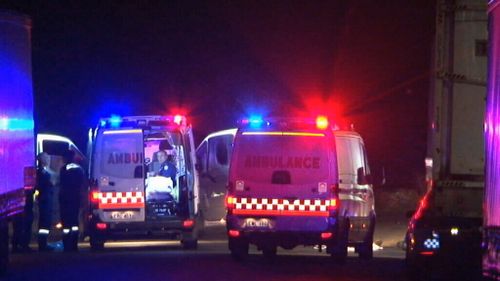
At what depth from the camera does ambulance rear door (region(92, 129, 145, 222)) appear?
1886 cm

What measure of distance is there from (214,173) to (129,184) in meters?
4.12

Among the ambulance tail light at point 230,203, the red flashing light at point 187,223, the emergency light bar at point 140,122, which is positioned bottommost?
the red flashing light at point 187,223

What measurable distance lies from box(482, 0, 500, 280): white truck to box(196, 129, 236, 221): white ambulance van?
38.9 feet

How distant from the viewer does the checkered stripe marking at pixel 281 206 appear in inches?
642

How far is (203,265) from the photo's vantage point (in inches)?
619

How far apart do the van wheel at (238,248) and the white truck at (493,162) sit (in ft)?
23.6

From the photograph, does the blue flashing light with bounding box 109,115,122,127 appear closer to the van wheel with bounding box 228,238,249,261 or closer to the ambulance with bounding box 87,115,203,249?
the ambulance with bounding box 87,115,203,249

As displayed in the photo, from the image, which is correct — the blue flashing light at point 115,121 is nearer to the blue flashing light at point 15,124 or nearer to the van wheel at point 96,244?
the van wheel at point 96,244

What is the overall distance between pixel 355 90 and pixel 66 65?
10.5 meters

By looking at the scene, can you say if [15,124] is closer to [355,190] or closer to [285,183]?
[285,183]

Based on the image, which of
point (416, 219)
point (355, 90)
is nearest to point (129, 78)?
point (355, 90)

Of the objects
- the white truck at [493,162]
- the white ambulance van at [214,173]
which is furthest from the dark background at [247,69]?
the white truck at [493,162]

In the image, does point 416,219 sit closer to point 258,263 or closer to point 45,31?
point 258,263

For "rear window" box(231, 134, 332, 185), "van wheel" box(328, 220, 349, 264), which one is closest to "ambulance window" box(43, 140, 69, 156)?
"rear window" box(231, 134, 332, 185)
